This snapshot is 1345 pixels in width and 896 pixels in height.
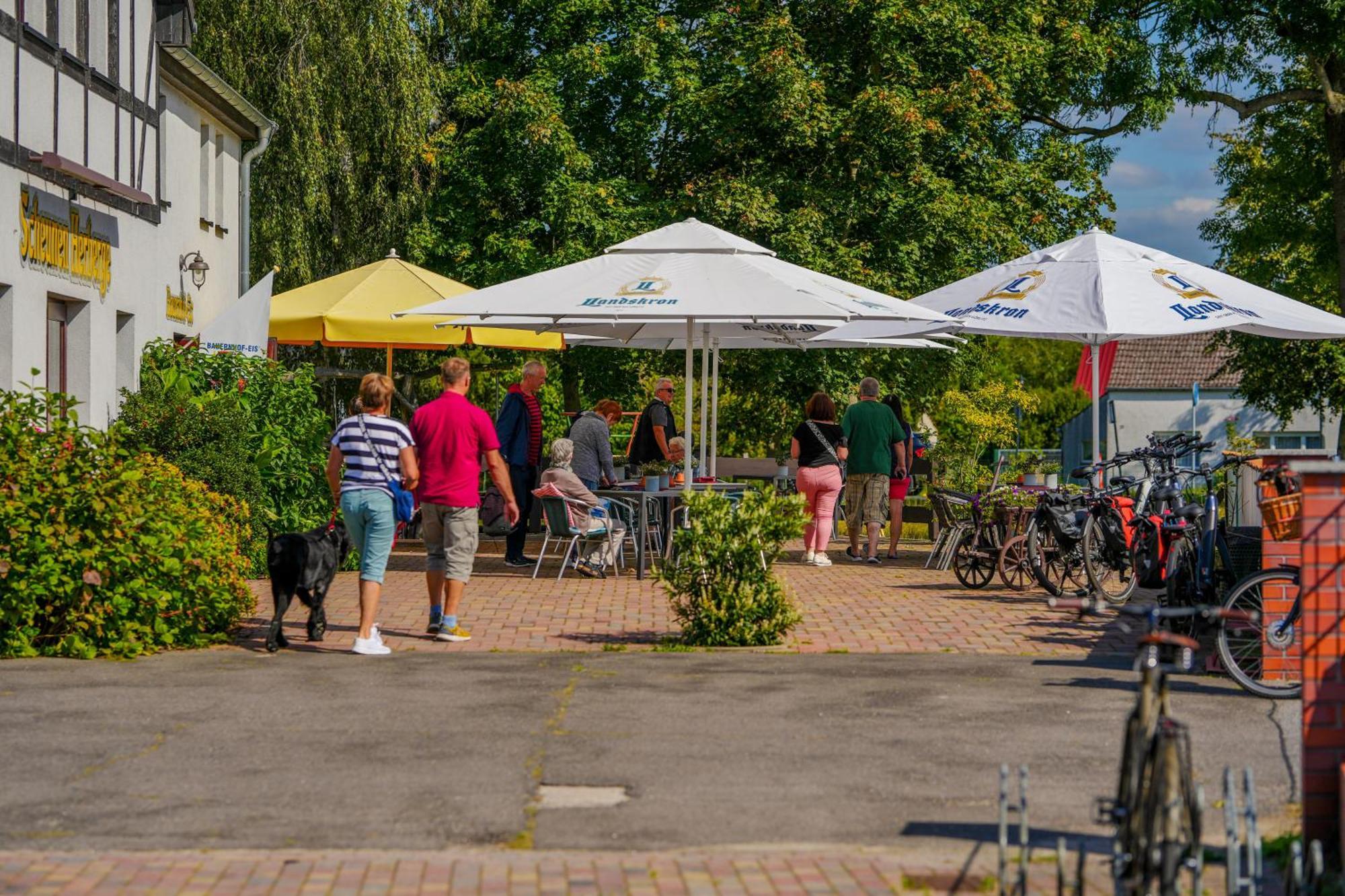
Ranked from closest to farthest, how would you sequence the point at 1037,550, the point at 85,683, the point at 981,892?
1. the point at 981,892
2. the point at 85,683
3. the point at 1037,550

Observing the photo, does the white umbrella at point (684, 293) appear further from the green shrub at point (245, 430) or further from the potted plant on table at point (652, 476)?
the green shrub at point (245, 430)

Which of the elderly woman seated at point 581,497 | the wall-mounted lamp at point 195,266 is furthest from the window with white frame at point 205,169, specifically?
the elderly woman seated at point 581,497

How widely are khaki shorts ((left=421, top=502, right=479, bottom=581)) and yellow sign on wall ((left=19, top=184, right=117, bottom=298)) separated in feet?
17.9

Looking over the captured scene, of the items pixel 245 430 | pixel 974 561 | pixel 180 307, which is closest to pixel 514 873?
pixel 974 561

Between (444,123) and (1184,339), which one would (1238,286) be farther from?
(1184,339)

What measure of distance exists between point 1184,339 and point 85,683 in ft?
247

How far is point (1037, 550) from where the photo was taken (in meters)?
14.2

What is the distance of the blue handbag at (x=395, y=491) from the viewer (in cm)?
1064

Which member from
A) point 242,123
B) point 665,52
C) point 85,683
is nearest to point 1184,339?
point 665,52

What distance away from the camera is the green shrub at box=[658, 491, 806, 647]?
35.4ft

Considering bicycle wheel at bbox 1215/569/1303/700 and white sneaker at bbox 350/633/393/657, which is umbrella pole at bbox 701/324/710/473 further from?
bicycle wheel at bbox 1215/569/1303/700

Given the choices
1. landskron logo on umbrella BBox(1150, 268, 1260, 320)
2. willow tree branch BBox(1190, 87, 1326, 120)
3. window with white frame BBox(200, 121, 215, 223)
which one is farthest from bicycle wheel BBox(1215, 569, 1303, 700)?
willow tree branch BBox(1190, 87, 1326, 120)

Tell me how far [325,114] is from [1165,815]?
25787mm

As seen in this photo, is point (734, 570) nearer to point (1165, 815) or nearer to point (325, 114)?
point (1165, 815)
